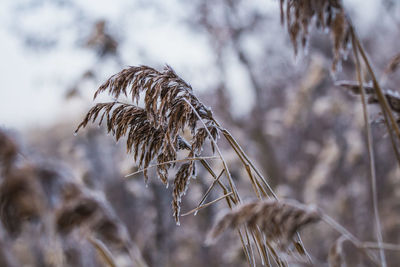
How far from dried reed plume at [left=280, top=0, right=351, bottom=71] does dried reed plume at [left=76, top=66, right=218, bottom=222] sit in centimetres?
43

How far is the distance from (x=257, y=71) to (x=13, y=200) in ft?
47.5

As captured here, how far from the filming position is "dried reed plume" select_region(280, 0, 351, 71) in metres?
1.24

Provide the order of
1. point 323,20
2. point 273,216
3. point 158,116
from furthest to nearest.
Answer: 1. point 158,116
2. point 323,20
3. point 273,216

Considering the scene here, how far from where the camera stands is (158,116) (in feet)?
4.62

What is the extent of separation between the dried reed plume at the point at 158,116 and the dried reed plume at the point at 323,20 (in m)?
0.43

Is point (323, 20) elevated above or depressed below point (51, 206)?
above

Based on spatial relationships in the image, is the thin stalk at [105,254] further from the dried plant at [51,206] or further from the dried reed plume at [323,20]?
the dried reed plume at [323,20]

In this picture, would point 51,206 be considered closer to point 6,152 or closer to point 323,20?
point 6,152

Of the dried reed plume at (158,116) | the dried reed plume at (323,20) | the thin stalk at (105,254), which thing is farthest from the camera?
the thin stalk at (105,254)

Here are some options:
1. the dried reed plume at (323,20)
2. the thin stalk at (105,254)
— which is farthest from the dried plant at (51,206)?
the dried reed plume at (323,20)

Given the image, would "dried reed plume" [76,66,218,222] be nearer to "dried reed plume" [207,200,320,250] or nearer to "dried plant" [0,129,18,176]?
"dried reed plume" [207,200,320,250]

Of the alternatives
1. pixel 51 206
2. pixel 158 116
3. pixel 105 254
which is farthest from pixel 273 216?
pixel 51 206

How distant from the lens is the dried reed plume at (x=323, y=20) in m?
1.24

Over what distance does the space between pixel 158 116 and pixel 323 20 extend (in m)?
0.63
